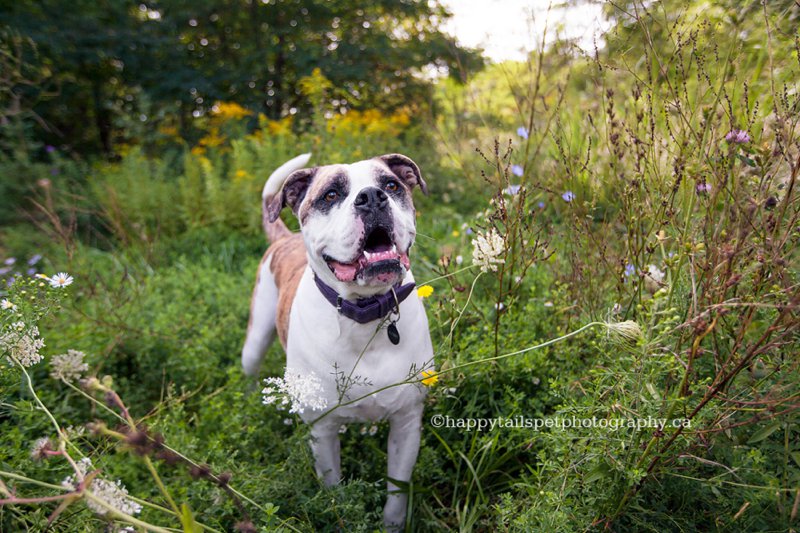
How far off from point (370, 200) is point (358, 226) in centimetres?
11

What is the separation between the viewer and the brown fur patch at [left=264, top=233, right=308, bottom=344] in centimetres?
264

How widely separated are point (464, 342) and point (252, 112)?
20.9 ft

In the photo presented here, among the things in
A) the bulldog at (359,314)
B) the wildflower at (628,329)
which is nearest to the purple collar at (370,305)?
the bulldog at (359,314)

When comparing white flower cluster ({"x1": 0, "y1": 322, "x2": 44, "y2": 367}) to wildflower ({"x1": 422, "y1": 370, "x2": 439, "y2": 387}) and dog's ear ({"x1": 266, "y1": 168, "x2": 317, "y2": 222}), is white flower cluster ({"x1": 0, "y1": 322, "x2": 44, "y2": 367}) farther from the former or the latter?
wildflower ({"x1": 422, "y1": 370, "x2": 439, "y2": 387})

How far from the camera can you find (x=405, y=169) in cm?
250

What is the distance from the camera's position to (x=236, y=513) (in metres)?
2.12

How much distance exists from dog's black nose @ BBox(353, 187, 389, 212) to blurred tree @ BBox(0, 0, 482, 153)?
5905 mm

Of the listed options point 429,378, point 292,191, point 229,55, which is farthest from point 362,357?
point 229,55

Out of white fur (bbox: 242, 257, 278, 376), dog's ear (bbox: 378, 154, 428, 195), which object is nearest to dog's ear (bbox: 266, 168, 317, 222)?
dog's ear (bbox: 378, 154, 428, 195)

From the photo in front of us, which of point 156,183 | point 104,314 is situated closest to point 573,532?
point 104,314

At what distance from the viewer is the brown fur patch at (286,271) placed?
2.64 metres

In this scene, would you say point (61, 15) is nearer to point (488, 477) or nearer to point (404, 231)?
point (404, 231)

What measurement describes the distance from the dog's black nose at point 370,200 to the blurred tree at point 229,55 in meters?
5.90

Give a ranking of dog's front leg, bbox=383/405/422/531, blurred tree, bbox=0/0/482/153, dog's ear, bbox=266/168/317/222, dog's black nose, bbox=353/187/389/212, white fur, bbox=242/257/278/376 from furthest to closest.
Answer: blurred tree, bbox=0/0/482/153 → white fur, bbox=242/257/278/376 → dog's ear, bbox=266/168/317/222 → dog's front leg, bbox=383/405/422/531 → dog's black nose, bbox=353/187/389/212
